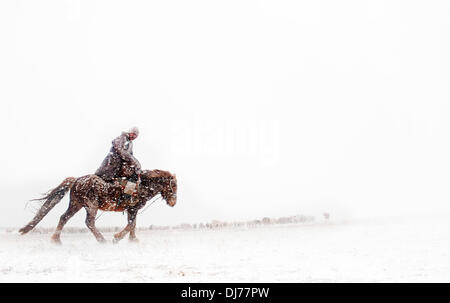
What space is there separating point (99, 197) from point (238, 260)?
4.44m

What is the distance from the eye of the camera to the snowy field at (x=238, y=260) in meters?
7.81

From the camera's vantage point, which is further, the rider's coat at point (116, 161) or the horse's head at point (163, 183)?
the horse's head at point (163, 183)

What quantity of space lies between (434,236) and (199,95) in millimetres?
61779

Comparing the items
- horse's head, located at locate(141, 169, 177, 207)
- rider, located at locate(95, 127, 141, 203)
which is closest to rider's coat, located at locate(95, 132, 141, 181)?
rider, located at locate(95, 127, 141, 203)

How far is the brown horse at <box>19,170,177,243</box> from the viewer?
11.8 metres

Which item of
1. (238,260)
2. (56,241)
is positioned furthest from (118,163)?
(238,260)

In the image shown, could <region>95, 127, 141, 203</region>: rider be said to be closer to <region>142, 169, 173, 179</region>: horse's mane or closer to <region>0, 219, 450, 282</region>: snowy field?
<region>142, 169, 173, 179</region>: horse's mane

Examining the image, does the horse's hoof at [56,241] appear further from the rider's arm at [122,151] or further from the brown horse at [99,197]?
the rider's arm at [122,151]

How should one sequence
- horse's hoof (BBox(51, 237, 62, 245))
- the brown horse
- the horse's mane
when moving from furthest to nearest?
the horse's mane < horse's hoof (BBox(51, 237, 62, 245)) < the brown horse

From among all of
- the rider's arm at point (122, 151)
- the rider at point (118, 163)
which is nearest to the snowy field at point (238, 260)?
the rider at point (118, 163)

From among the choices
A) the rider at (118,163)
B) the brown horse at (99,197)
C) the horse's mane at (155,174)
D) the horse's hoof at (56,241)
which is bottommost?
the horse's hoof at (56,241)

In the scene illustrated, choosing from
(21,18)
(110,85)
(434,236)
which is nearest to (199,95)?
(110,85)

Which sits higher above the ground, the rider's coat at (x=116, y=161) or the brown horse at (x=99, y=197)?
the rider's coat at (x=116, y=161)

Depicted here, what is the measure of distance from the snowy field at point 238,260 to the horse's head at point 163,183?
1.35m
